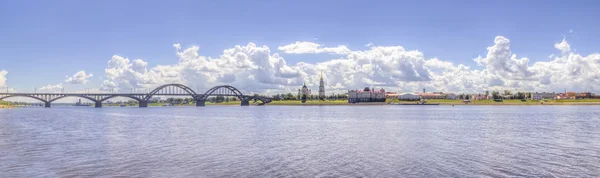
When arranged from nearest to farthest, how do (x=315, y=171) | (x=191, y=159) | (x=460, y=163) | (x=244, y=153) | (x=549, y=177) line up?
(x=549, y=177)
(x=315, y=171)
(x=460, y=163)
(x=191, y=159)
(x=244, y=153)

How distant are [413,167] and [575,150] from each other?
1251cm

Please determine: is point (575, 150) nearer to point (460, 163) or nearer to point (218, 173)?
point (460, 163)

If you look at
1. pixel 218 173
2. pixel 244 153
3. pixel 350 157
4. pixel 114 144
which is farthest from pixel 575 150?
pixel 114 144

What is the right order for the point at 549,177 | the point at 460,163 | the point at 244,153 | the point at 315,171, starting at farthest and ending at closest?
the point at 244,153, the point at 460,163, the point at 315,171, the point at 549,177

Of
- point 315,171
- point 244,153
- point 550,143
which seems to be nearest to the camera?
point 315,171

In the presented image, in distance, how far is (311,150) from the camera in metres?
28.2

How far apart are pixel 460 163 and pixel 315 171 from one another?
23.8ft

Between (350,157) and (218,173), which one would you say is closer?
(218,173)

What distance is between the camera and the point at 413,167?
21266 millimetres

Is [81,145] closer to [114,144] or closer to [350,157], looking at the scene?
[114,144]

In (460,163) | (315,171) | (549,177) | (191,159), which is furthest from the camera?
(191,159)

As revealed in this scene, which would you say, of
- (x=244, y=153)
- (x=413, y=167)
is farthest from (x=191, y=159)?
(x=413, y=167)

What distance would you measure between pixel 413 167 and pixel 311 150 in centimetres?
827

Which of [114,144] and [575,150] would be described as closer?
[575,150]
